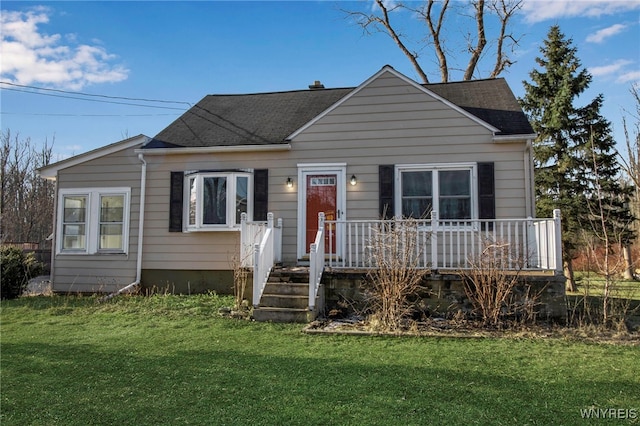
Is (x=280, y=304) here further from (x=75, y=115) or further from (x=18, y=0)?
(x=75, y=115)

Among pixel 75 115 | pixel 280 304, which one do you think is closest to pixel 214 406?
pixel 280 304

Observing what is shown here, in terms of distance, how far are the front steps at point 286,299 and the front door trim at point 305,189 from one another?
132cm

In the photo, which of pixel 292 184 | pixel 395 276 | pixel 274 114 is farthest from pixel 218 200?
pixel 395 276

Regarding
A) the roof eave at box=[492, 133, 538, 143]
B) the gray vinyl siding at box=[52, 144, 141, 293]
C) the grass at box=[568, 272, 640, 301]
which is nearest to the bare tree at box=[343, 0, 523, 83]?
the grass at box=[568, 272, 640, 301]

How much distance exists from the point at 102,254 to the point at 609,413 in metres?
9.72

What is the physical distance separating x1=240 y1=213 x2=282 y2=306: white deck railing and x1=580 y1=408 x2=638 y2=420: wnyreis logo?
4570mm

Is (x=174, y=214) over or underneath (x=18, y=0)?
underneath

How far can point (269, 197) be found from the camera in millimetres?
8734

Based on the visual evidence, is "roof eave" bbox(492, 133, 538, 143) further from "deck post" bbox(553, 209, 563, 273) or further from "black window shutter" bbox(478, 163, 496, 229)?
"deck post" bbox(553, 209, 563, 273)

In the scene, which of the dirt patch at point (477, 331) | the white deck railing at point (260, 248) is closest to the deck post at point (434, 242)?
the dirt patch at point (477, 331)

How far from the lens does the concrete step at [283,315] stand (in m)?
6.16

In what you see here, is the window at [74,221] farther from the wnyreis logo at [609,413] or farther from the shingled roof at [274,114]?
the wnyreis logo at [609,413]

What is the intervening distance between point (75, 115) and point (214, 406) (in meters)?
21.5

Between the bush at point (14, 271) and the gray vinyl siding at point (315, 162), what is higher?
the gray vinyl siding at point (315, 162)
